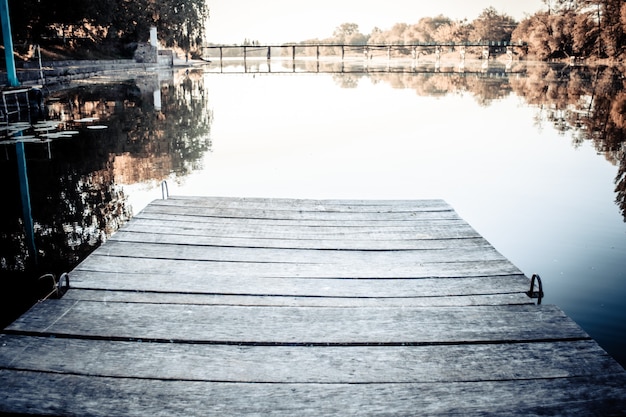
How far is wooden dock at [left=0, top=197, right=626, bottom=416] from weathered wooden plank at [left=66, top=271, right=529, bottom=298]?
11 mm

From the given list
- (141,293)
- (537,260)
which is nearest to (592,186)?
(537,260)

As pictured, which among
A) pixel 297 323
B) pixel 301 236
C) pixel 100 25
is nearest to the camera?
pixel 297 323

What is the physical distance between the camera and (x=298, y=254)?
299cm

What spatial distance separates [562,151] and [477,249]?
→ 22.1 feet

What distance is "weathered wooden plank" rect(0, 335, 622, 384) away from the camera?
178 cm

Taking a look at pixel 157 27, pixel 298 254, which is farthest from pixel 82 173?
pixel 157 27

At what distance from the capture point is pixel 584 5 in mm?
42938

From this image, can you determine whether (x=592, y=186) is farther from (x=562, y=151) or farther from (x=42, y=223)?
(x=42, y=223)

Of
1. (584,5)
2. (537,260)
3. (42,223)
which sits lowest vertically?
(537,260)

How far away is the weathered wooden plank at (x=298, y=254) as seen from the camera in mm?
2896

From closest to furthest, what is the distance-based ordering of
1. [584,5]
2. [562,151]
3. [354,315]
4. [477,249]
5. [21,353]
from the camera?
[21,353] → [354,315] → [477,249] → [562,151] → [584,5]

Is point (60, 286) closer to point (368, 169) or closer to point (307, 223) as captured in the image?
point (307, 223)

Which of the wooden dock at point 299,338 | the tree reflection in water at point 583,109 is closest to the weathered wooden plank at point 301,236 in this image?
the wooden dock at point 299,338

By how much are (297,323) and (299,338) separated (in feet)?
0.42
